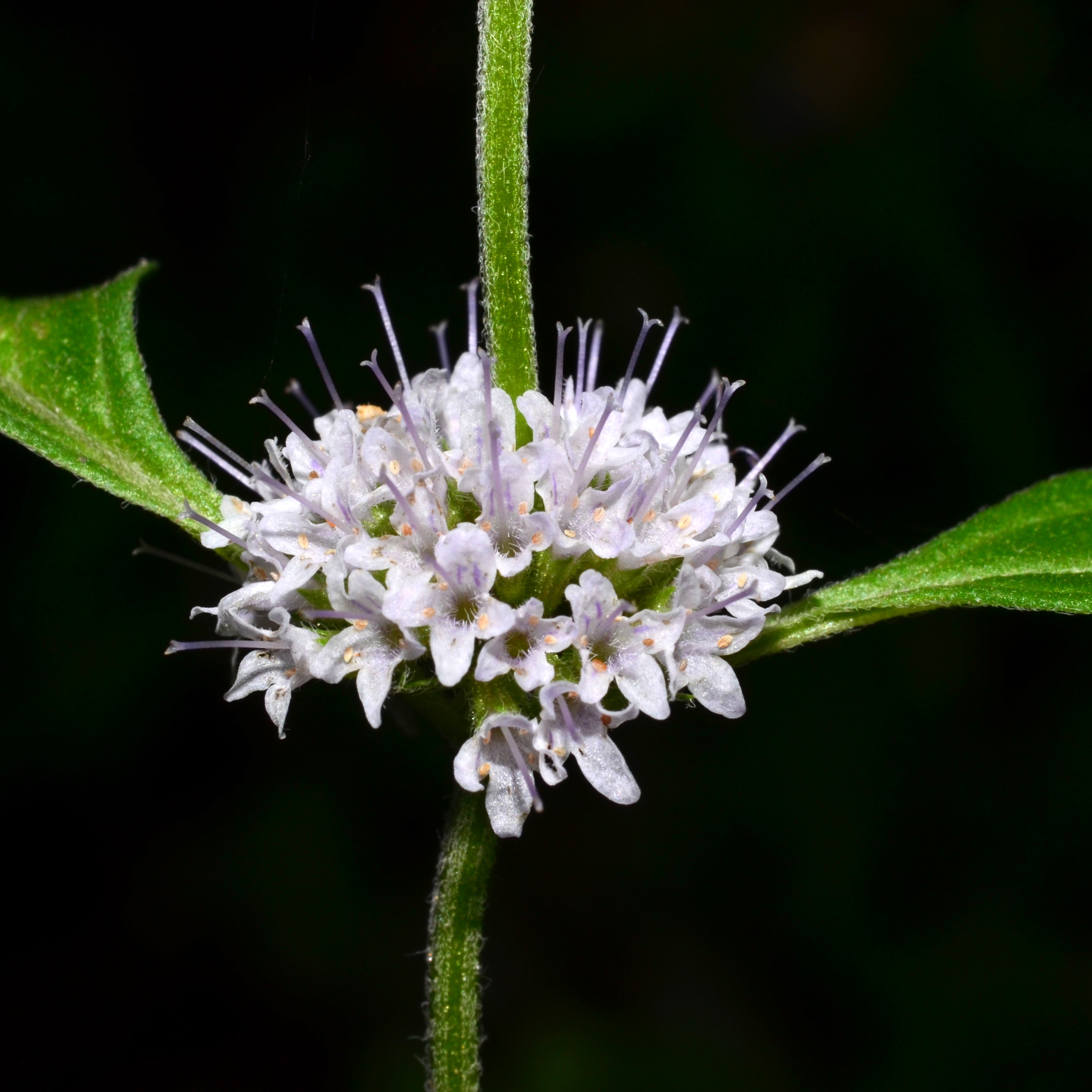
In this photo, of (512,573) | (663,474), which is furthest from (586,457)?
(512,573)

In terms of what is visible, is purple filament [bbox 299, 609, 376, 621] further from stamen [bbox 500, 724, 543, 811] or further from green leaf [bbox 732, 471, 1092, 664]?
green leaf [bbox 732, 471, 1092, 664]

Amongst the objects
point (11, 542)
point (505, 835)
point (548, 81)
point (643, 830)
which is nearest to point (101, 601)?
point (11, 542)

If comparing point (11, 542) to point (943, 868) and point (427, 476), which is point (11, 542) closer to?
point (427, 476)

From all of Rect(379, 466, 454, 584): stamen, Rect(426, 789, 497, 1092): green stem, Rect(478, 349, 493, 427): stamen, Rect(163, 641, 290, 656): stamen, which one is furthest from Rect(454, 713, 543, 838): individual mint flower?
Rect(478, 349, 493, 427): stamen

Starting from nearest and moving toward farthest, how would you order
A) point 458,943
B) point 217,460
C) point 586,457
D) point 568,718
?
point 568,718
point 586,457
point 458,943
point 217,460

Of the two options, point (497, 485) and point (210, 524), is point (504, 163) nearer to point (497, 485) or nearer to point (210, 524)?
point (497, 485)
